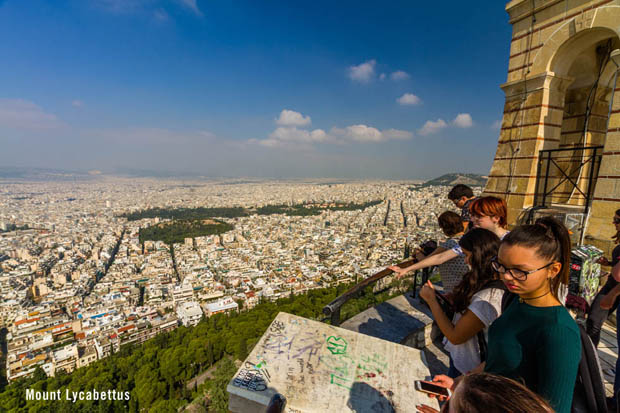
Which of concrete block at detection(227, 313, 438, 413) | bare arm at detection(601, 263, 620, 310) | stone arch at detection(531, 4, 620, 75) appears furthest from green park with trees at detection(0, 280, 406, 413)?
stone arch at detection(531, 4, 620, 75)

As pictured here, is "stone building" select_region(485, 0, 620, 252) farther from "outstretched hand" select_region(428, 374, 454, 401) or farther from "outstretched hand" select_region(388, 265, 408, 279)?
"outstretched hand" select_region(428, 374, 454, 401)

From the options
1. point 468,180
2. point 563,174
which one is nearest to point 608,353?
point 563,174

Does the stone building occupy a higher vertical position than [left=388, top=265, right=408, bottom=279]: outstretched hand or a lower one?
higher

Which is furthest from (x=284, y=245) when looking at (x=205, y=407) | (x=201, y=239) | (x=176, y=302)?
(x=205, y=407)

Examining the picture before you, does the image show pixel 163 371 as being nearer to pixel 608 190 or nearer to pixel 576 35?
pixel 608 190

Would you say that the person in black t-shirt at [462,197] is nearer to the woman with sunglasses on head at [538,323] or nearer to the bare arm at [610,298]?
the bare arm at [610,298]

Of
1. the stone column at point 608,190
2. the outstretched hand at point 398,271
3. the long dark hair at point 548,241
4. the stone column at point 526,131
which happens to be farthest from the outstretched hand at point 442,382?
the stone column at point 526,131
